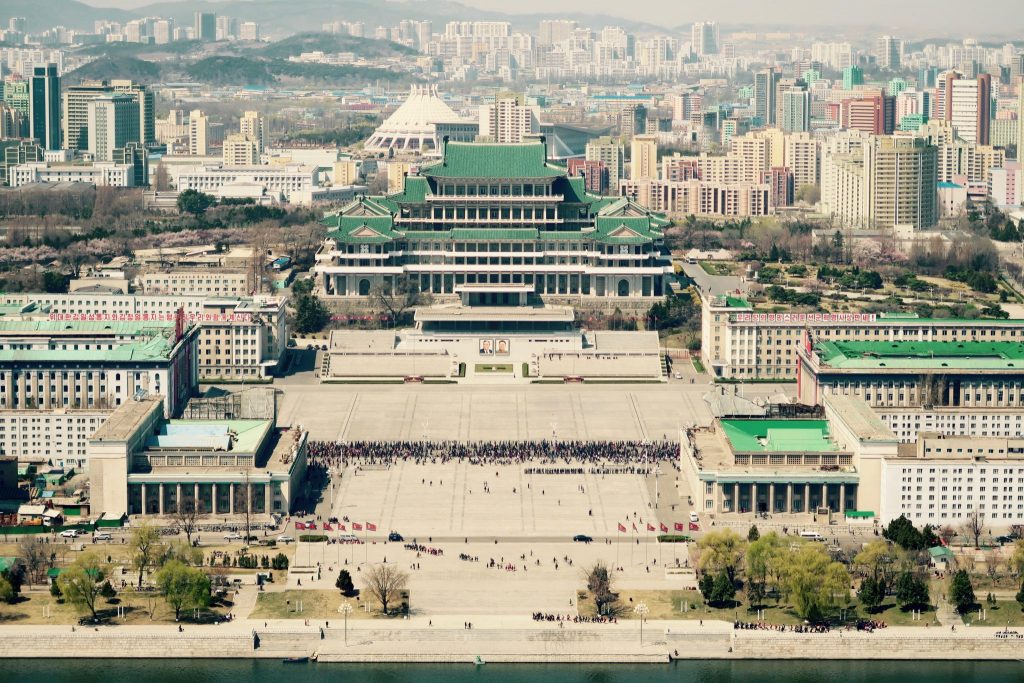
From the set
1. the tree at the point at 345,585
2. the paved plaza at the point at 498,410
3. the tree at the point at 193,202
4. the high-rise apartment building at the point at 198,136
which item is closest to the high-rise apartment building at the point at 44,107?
the high-rise apartment building at the point at 198,136

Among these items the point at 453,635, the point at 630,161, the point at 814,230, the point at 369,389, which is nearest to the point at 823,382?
the point at 369,389

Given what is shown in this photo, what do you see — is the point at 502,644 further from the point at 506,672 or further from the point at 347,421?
the point at 347,421

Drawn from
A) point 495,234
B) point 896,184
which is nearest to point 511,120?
point 896,184

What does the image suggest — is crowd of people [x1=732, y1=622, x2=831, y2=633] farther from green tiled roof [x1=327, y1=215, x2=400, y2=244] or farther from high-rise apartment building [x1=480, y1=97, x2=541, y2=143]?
high-rise apartment building [x1=480, y1=97, x2=541, y2=143]

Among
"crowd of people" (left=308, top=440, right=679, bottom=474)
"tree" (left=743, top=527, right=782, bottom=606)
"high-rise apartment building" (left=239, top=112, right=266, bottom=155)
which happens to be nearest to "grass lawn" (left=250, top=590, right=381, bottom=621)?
"tree" (left=743, top=527, right=782, bottom=606)

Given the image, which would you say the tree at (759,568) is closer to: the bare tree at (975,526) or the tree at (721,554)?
the tree at (721,554)

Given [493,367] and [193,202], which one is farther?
[193,202]

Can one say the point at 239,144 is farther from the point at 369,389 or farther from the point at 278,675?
the point at 278,675
